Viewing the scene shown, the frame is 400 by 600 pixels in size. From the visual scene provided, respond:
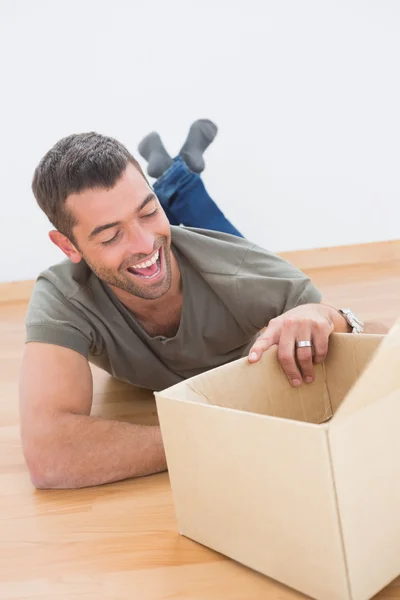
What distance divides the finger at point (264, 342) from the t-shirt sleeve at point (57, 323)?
427 mm

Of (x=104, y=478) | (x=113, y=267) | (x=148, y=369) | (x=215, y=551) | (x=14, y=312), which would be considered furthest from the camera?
(x=14, y=312)

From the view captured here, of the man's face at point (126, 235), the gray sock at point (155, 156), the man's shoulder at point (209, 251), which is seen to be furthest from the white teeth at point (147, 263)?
the gray sock at point (155, 156)

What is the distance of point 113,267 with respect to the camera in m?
1.32

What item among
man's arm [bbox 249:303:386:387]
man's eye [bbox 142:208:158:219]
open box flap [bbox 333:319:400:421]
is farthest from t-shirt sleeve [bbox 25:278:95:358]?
open box flap [bbox 333:319:400:421]

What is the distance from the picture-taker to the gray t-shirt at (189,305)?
1.39 meters

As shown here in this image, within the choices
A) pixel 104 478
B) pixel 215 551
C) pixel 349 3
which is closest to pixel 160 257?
pixel 104 478

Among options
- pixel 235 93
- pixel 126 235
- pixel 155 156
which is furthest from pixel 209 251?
pixel 235 93

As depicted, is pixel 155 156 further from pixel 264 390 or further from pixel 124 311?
pixel 264 390

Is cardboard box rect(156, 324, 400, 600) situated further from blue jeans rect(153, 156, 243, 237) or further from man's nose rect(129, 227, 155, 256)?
blue jeans rect(153, 156, 243, 237)

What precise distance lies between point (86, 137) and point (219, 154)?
6.45ft

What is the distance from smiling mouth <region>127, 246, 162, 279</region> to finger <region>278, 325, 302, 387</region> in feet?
1.09

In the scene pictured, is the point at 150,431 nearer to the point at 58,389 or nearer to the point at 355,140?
the point at 58,389

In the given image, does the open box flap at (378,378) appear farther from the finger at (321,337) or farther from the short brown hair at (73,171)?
the short brown hair at (73,171)

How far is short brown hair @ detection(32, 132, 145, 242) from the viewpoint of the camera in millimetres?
1280
